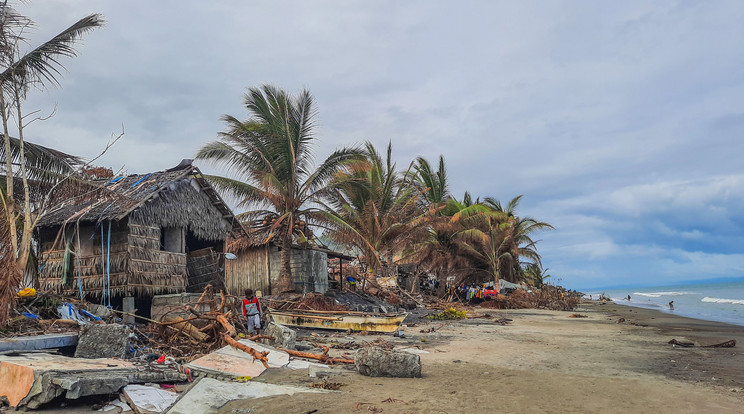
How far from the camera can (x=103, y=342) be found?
306 inches

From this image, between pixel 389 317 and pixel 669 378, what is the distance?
690 centimetres

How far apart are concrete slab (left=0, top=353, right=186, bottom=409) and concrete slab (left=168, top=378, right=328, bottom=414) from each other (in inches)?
36.5

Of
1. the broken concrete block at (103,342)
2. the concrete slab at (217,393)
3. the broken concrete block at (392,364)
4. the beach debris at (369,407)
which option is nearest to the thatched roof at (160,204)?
the broken concrete block at (103,342)

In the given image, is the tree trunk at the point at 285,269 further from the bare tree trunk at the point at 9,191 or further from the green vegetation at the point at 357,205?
the bare tree trunk at the point at 9,191

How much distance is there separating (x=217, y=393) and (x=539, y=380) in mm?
4700

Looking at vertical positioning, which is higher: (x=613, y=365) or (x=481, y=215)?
(x=481, y=215)

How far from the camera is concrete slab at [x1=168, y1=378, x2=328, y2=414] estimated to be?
5.37 metres

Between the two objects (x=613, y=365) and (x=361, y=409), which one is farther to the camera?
(x=613, y=365)

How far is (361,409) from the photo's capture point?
5465 mm

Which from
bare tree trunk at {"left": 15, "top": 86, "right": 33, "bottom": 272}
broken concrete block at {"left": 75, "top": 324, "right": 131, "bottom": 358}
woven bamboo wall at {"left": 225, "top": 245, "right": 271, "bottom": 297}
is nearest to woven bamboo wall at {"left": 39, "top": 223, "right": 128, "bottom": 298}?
bare tree trunk at {"left": 15, "top": 86, "right": 33, "bottom": 272}

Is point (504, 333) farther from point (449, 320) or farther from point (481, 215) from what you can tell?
point (481, 215)

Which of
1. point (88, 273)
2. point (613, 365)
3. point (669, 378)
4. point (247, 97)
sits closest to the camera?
point (669, 378)

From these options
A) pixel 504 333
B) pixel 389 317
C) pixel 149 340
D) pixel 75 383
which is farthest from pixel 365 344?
pixel 75 383

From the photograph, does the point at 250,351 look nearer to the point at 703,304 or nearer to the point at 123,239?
the point at 123,239
